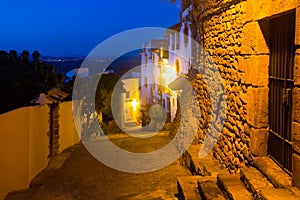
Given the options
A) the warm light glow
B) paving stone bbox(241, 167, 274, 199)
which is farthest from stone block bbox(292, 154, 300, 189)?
the warm light glow

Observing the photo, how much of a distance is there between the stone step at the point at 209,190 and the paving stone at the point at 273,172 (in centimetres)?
58

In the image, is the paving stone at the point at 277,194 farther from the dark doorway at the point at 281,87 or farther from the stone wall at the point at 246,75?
the dark doorway at the point at 281,87

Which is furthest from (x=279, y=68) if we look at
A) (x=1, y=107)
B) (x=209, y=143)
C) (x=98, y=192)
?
(x=1, y=107)

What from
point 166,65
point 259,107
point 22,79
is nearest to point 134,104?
point 166,65

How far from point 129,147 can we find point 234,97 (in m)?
5.71

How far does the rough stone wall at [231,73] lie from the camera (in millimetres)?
4609

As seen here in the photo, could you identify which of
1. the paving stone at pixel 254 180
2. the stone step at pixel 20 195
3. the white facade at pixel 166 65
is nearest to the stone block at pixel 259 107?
the paving stone at pixel 254 180

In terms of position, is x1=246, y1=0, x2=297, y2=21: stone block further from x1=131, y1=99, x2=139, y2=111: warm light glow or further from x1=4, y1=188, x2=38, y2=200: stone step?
x1=131, y1=99, x2=139, y2=111: warm light glow

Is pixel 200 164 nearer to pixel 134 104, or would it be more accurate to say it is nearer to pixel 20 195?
pixel 20 195

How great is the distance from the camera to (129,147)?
10.2 m

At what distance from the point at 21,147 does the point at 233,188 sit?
13.9ft

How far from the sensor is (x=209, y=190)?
14.3 ft

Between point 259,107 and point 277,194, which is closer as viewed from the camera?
point 277,194

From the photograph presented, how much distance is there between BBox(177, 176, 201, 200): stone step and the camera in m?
4.55
